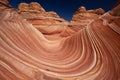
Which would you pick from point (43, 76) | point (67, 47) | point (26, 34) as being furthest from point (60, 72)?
point (67, 47)

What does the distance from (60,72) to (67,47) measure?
2397mm

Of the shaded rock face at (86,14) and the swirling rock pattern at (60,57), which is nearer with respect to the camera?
the swirling rock pattern at (60,57)

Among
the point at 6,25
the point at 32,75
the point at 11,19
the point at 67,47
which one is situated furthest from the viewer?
the point at 67,47

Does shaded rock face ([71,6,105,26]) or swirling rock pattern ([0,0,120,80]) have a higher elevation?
shaded rock face ([71,6,105,26])

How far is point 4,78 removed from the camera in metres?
3.47

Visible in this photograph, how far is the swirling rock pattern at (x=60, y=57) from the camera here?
3.88 meters

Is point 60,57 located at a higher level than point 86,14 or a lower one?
lower

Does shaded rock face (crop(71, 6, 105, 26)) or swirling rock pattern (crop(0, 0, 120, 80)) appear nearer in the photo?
swirling rock pattern (crop(0, 0, 120, 80))

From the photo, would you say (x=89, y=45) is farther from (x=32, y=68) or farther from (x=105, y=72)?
(x=32, y=68)

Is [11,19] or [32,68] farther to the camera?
[11,19]

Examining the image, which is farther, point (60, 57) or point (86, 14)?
point (86, 14)

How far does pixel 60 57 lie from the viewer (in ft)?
18.2

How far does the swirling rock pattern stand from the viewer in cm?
388

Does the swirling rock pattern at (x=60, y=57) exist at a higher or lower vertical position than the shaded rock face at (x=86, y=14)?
lower
